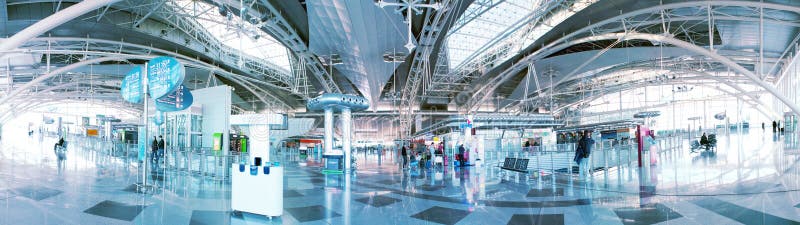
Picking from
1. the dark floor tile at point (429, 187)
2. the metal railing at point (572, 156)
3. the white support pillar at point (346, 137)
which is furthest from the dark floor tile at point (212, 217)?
the white support pillar at point (346, 137)

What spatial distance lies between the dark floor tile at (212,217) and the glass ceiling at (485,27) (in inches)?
928

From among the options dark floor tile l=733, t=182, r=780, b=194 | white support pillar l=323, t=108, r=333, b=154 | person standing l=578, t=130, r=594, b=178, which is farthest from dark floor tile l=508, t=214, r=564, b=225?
white support pillar l=323, t=108, r=333, b=154

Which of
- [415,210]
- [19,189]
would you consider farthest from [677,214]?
[19,189]

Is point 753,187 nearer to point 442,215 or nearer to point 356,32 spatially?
point 442,215

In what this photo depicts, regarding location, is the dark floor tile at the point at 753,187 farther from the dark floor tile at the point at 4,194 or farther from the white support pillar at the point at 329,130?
the white support pillar at the point at 329,130

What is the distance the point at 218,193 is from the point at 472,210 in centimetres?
600

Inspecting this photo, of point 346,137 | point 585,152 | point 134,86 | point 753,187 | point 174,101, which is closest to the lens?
point 753,187

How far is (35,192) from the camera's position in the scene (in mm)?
9266

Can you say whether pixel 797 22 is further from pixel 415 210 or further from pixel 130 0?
pixel 130 0

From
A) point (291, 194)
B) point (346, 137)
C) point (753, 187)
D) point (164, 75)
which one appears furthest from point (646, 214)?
point (346, 137)

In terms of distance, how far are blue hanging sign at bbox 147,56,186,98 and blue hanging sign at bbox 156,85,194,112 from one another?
0.73 metres

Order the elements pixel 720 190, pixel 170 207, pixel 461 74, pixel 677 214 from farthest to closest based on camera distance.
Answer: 1. pixel 461 74
2. pixel 720 190
3. pixel 170 207
4. pixel 677 214

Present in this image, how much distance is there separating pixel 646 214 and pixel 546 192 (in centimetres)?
345

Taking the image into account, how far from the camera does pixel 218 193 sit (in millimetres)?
10312
